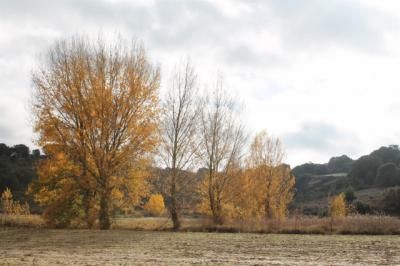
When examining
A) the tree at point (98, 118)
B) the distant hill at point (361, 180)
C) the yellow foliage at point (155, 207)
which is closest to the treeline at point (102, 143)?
A: the tree at point (98, 118)

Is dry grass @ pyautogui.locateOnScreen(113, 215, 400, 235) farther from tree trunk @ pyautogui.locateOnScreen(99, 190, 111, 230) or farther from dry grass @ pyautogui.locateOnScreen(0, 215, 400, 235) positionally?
tree trunk @ pyautogui.locateOnScreen(99, 190, 111, 230)

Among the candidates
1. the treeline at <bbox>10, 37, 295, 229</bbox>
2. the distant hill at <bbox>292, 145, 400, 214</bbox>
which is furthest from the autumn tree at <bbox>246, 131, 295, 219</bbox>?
the distant hill at <bbox>292, 145, 400, 214</bbox>

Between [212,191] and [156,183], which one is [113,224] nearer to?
[156,183]

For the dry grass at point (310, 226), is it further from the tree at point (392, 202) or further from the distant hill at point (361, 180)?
the distant hill at point (361, 180)

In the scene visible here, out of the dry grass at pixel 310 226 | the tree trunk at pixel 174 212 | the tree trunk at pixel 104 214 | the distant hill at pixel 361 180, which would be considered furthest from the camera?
the distant hill at pixel 361 180

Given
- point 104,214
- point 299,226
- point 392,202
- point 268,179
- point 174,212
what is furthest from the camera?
point 392,202

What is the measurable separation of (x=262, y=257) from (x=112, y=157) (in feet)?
58.4

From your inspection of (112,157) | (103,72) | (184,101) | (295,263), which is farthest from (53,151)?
(295,263)

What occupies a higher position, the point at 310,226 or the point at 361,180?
the point at 361,180

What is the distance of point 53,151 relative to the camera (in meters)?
28.8

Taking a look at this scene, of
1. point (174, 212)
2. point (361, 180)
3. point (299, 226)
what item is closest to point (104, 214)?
point (174, 212)

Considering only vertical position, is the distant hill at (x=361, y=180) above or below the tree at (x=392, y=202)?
above

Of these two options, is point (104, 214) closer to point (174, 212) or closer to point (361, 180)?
point (174, 212)

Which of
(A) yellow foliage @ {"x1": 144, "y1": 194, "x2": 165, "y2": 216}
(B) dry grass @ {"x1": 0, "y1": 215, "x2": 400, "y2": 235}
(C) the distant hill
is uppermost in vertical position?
(C) the distant hill
